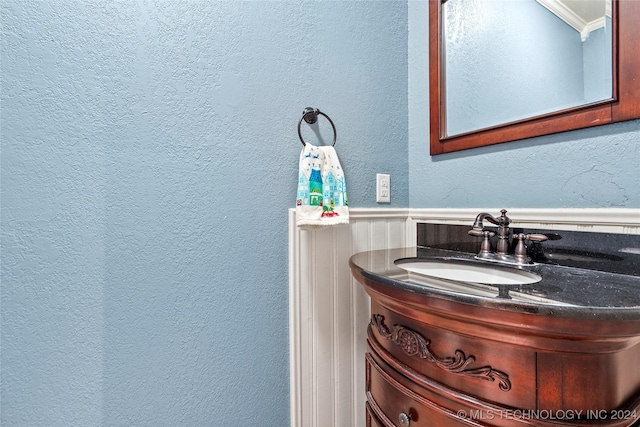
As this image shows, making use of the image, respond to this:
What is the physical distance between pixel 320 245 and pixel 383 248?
0.29 metres

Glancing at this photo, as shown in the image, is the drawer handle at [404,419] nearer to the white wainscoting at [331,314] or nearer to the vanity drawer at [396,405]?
the vanity drawer at [396,405]

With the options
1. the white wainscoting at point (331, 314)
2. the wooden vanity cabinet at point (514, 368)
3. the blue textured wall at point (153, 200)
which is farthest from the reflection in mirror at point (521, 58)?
the wooden vanity cabinet at point (514, 368)

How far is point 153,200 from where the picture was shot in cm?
75

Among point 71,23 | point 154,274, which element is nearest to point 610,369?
point 154,274

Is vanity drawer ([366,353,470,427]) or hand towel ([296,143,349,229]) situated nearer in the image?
vanity drawer ([366,353,470,427])

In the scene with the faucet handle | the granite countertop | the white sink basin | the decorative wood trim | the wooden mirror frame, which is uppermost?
the wooden mirror frame

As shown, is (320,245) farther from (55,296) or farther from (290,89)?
(55,296)

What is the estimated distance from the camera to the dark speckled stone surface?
1.39ft

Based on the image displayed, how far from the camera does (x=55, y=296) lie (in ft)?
2.19

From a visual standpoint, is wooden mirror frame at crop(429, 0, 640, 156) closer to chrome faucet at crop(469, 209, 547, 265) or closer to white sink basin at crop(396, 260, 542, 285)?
chrome faucet at crop(469, 209, 547, 265)

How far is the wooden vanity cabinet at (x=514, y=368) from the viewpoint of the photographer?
43cm

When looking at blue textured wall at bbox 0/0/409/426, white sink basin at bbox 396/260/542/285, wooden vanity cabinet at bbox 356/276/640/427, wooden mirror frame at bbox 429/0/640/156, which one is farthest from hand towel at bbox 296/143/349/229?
wooden mirror frame at bbox 429/0/640/156

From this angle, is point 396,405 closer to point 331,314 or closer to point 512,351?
point 512,351

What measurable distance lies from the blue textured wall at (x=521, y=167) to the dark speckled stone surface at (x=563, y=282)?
0.11 meters
